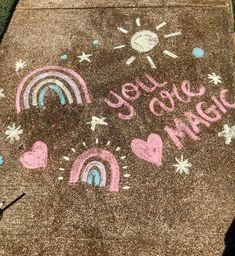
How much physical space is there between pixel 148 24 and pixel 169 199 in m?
3.24

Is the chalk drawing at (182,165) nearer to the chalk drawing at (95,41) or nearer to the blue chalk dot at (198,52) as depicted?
the blue chalk dot at (198,52)

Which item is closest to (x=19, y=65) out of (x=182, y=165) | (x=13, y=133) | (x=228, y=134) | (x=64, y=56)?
(x=64, y=56)

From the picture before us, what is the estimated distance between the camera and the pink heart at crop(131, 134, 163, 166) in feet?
20.1

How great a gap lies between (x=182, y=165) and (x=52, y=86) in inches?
98.7

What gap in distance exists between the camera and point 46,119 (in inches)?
260

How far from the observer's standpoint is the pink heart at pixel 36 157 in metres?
6.24

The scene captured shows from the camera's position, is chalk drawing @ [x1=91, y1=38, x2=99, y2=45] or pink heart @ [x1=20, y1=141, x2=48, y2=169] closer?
pink heart @ [x1=20, y1=141, x2=48, y2=169]

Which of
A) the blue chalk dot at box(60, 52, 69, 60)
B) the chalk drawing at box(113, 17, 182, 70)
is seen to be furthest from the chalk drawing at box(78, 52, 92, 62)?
the chalk drawing at box(113, 17, 182, 70)

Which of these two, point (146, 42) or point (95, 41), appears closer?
point (146, 42)

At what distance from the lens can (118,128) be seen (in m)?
6.42

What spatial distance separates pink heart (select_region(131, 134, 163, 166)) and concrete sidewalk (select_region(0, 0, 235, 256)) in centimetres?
2

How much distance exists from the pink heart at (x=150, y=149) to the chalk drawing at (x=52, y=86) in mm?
1120

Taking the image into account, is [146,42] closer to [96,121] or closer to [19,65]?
[96,121]

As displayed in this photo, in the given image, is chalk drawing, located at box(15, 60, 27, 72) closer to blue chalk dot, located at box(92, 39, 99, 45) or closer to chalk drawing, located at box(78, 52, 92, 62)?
chalk drawing, located at box(78, 52, 92, 62)
